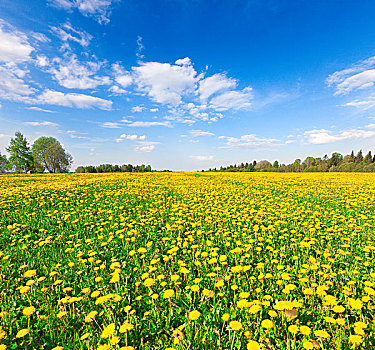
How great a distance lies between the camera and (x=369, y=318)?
2160 mm

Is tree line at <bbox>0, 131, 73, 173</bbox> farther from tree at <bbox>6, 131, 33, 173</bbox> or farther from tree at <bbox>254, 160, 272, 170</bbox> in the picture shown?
tree at <bbox>254, 160, 272, 170</bbox>

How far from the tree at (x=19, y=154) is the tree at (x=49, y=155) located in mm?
3909

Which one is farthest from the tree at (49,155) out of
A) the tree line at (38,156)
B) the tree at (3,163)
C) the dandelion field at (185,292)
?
the dandelion field at (185,292)

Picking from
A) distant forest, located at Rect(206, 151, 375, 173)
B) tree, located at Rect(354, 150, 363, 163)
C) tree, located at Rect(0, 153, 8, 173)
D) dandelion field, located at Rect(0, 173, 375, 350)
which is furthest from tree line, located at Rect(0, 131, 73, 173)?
tree, located at Rect(354, 150, 363, 163)

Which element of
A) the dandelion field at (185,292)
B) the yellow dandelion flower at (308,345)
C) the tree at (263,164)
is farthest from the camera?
the tree at (263,164)

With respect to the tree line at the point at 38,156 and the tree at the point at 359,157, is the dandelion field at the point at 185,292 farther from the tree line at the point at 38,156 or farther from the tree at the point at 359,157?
the tree at the point at 359,157

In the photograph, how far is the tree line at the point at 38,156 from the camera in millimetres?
46906

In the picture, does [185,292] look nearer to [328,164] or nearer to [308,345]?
[308,345]

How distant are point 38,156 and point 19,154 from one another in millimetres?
5633

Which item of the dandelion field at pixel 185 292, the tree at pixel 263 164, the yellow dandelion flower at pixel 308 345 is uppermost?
the tree at pixel 263 164

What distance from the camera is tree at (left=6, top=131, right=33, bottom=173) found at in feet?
153

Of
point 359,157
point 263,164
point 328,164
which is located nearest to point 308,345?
point 328,164

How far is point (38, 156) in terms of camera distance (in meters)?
52.7

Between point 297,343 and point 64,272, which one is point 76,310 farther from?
point 297,343
